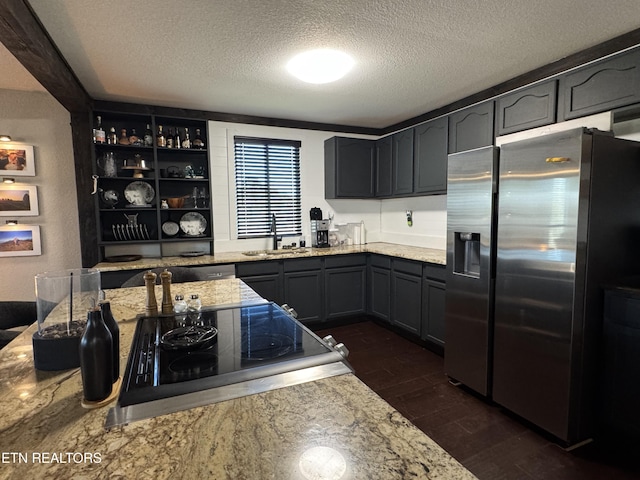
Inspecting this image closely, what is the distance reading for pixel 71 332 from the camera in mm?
1060

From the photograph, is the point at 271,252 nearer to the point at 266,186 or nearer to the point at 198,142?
the point at 266,186

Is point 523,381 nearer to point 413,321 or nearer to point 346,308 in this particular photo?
point 413,321

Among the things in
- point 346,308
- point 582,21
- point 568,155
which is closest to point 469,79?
point 582,21

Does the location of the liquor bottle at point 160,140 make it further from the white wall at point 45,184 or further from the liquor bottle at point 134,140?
the white wall at point 45,184

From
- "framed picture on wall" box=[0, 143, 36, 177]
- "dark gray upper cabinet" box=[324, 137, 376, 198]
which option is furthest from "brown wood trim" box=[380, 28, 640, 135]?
"framed picture on wall" box=[0, 143, 36, 177]

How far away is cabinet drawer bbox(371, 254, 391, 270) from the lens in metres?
Result: 3.70

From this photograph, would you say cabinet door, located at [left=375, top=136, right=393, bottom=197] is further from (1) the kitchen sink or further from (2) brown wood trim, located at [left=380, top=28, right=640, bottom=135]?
(1) the kitchen sink

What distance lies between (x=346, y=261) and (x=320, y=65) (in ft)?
7.06

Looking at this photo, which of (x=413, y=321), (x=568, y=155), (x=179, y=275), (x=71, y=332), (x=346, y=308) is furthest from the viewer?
(x=346, y=308)

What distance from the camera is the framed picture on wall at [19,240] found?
3156 mm

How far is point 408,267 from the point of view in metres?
3.41

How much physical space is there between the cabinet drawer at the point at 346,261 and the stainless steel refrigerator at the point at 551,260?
5.83ft

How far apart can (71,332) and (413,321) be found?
2.95 metres

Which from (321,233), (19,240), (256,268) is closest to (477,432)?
(256,268)
